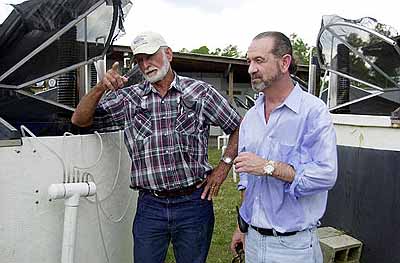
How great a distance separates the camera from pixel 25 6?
247cm

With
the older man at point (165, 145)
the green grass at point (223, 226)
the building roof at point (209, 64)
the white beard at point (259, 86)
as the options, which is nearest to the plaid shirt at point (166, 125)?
the older man at point (165, 145)

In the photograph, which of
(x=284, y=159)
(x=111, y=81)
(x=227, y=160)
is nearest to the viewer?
(x=284, y=159)

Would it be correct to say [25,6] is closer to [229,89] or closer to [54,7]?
[54,7]

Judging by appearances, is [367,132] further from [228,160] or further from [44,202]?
[44,202]

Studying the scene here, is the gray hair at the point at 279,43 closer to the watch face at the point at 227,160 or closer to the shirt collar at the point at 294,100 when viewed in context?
the shirt collar at the point at 294,100

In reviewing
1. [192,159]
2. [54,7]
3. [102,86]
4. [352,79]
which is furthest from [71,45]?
[352,79]

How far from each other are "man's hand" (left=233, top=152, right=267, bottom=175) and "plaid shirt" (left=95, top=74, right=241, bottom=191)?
626 mm

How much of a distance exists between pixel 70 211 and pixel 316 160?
4.06ft

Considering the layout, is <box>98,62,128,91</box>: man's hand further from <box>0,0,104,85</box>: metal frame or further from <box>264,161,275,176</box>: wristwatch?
<box>264,161,275,176</box>: wristwatch

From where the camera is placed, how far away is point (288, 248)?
80.2 inches

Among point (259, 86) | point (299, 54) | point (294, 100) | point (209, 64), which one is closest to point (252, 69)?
point (259, 86)

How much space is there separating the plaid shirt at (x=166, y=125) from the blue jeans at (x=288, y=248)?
2.02 feet

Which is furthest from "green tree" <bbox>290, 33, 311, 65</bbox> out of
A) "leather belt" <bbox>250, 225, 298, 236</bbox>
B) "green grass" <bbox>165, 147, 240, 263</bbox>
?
"green grass" <bbox>165, 147, 240, 263</bbox>

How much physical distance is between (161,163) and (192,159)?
6.8 inches
